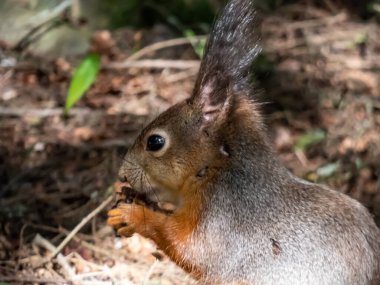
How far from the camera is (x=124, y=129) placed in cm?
482

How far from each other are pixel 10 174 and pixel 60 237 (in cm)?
74

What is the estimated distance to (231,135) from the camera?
3021mm

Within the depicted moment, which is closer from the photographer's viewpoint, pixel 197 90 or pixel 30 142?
pixel 197 90

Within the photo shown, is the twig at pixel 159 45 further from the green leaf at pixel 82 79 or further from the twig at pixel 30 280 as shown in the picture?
the twig at pixel 30 280

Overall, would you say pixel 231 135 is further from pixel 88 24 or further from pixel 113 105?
pixel 88 24

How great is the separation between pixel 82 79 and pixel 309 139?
5.30 ft

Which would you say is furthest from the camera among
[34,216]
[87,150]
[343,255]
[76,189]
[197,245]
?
[87,150]

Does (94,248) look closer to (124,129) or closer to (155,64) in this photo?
(124,129)

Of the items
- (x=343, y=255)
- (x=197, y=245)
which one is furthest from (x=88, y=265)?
(x=343, y=255)

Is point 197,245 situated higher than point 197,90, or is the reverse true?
point 197,90

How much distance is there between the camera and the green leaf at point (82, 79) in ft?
14.9

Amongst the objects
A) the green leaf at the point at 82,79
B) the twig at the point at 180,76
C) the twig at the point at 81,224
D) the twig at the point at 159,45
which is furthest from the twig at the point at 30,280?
the twig at the point at 159,45

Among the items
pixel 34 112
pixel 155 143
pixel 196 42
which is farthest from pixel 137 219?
pixel 196 42

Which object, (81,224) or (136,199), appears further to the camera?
(81,224)
